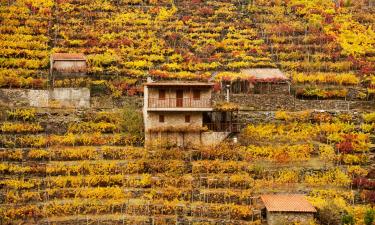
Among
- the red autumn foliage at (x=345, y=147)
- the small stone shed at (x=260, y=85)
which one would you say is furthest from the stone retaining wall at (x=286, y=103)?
the red autumn foliage at (x=345, y=147)

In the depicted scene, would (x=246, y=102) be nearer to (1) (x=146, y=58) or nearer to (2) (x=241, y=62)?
(2) (x=241, y=62)

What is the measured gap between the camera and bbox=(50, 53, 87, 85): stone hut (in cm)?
5603

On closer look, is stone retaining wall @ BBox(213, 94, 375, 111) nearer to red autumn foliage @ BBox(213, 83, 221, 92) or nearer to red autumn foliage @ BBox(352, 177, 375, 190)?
red autumn foliage @ BBox(213, 83, 221, 92)

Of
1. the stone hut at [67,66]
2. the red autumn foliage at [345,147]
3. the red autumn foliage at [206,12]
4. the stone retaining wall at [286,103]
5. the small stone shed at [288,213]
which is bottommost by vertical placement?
the small stone shed at [288,213]

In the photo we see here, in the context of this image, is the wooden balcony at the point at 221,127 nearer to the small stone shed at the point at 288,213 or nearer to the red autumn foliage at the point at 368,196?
the small stone shed at the point at 288,213

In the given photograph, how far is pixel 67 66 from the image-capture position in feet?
187

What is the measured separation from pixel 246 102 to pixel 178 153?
11.8m

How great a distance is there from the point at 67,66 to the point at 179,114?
15156 millimetres

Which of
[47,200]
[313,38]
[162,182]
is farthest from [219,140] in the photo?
[313,38]

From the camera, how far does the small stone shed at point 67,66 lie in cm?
5606

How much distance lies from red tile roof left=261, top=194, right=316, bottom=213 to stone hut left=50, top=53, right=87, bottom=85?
24.0m

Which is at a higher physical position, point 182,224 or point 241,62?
point 241,62

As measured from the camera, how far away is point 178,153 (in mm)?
44750

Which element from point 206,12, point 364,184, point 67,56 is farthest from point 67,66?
point 364,184
